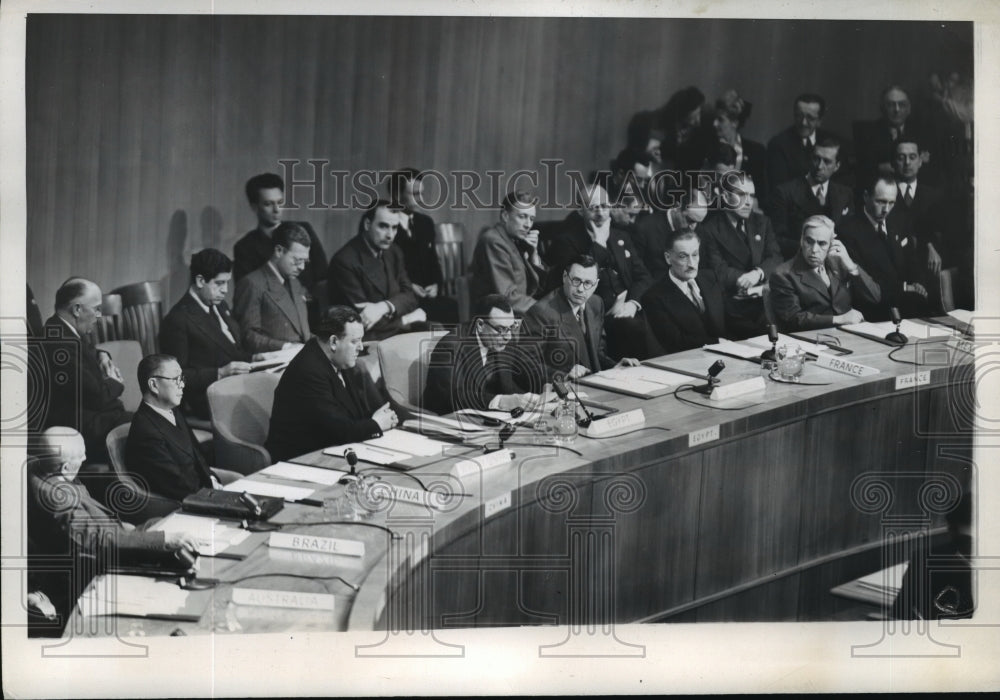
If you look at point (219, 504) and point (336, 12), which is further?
point (336, 12)

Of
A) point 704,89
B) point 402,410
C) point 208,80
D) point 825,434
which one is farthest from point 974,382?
point 208,80

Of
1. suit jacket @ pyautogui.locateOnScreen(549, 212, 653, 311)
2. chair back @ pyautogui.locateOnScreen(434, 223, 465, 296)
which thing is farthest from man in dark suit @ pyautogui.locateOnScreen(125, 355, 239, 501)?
suit jacket @ pyautogui.locateOnScreen(549, 212, 653, 311)

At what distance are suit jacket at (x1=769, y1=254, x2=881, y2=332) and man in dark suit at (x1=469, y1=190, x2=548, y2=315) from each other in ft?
3.54

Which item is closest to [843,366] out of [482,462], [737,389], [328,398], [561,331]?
[737,389]

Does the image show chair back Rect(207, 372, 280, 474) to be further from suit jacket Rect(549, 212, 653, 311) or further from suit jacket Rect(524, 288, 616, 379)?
suit jacket Rect(549, 212, 653, 311)

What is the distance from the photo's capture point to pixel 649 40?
480 cm

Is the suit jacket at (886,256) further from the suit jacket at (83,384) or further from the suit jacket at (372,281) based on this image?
the suit jacket at (83,384)

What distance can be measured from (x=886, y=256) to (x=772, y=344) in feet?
2.03

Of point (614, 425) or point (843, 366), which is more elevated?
point (843, 366)

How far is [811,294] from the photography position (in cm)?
509

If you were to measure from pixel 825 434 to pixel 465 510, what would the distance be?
5.32 ft

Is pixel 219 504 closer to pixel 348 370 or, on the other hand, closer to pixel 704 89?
pixel 348 370

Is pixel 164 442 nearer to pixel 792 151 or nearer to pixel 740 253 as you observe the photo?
pixel 740 253

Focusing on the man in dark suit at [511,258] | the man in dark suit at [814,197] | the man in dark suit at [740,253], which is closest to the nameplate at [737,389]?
the man in dark suit at [740,253]
